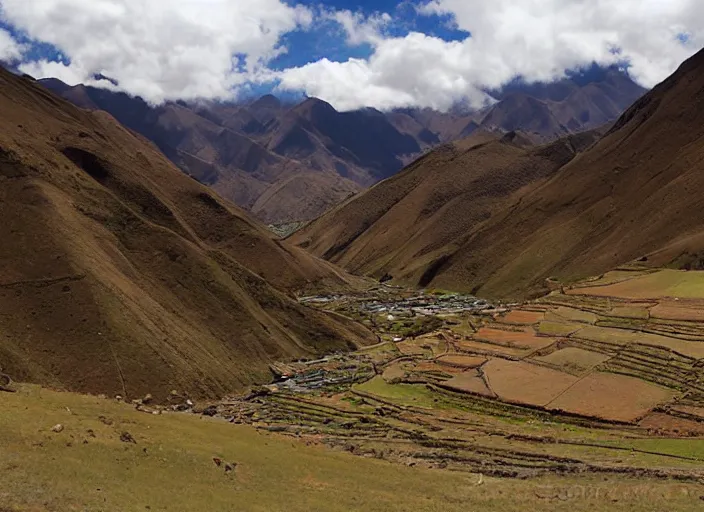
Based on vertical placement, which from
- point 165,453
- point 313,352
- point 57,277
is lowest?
point 313,352

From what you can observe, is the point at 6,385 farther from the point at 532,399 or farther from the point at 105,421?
the point at 532,399

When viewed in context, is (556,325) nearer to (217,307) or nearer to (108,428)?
(217,307)

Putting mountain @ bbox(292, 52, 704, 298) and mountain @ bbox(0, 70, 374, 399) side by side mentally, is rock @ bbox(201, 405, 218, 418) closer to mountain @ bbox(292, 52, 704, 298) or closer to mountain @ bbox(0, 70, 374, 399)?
mountain @ bbox(0, 70, 374, 399)

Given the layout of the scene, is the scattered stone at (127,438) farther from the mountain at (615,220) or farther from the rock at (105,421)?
the mountain at (615,220)

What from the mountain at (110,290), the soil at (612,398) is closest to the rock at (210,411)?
the mountain at (110,290)

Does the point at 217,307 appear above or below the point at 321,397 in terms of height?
above

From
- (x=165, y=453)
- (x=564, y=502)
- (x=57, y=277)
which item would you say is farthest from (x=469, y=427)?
(x=57, y=277)

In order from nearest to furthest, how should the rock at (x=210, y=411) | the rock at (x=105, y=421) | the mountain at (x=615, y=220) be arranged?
the rock at (x=105, y=421) < the rock at (x=210, y=411) < the mountain at (x=615, y=220)
